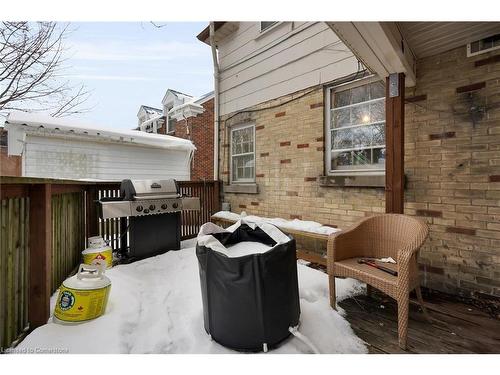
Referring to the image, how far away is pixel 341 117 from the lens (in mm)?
3998

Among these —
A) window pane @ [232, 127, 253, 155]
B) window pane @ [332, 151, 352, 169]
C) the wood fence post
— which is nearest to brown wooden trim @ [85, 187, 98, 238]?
the wood fence post

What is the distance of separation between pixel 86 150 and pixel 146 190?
338cm

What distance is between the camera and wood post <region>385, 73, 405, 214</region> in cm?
273

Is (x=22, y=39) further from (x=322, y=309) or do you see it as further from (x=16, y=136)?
(x=322, y=309)

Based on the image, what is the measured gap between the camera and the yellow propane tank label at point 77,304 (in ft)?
6.87

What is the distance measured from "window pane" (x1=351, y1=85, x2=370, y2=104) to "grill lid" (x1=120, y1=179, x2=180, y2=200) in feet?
10.4

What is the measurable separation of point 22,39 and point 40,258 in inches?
144

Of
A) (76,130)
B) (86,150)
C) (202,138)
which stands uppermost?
(202,138)

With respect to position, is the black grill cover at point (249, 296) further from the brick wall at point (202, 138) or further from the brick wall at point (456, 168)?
the brick wall at point (202, 138)

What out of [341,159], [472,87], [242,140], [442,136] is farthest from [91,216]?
[472,87]

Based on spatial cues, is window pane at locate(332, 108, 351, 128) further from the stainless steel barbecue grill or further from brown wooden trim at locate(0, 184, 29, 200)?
brown wooden trim at locate(0, 184, 29, 200)

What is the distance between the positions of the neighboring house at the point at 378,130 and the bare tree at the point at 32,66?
3261 millimetres

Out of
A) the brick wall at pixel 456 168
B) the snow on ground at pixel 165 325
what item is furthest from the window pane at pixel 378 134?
the snow on ground at pixel 165 325

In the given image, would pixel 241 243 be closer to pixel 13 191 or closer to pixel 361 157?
pixel 13 191
